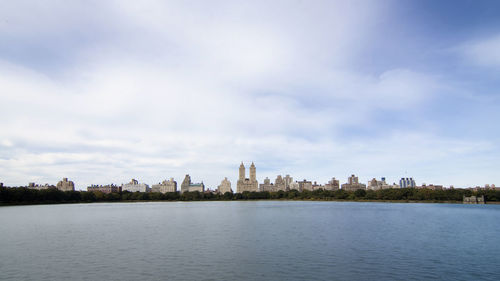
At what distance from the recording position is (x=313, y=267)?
2811 cm

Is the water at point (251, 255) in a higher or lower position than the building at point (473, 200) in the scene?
higher

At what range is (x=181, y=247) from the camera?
37.5 m

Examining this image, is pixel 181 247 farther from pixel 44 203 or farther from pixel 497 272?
pixel 44 203

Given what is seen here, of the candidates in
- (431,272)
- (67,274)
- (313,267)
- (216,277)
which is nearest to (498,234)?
(431,272)

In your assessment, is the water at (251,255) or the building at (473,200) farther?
the building at (473,200)

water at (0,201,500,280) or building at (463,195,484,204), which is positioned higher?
water at (0,201,500,280)

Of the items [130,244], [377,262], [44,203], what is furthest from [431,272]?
[44,203]

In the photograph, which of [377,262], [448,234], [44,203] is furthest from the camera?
[44,203]

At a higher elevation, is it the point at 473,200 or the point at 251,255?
the point at 251,255

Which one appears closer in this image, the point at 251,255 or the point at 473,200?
the point at 251,255

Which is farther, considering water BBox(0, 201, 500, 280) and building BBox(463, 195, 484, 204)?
building BBox(463, 195, 484, 204)

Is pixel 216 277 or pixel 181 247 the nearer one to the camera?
pixel 216 277

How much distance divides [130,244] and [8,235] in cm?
2397

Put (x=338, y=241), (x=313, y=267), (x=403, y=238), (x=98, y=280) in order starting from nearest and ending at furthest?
(x=98, y=280) → (x=313, y=267) → (x=338, y=241) → (x=403, y=238)
